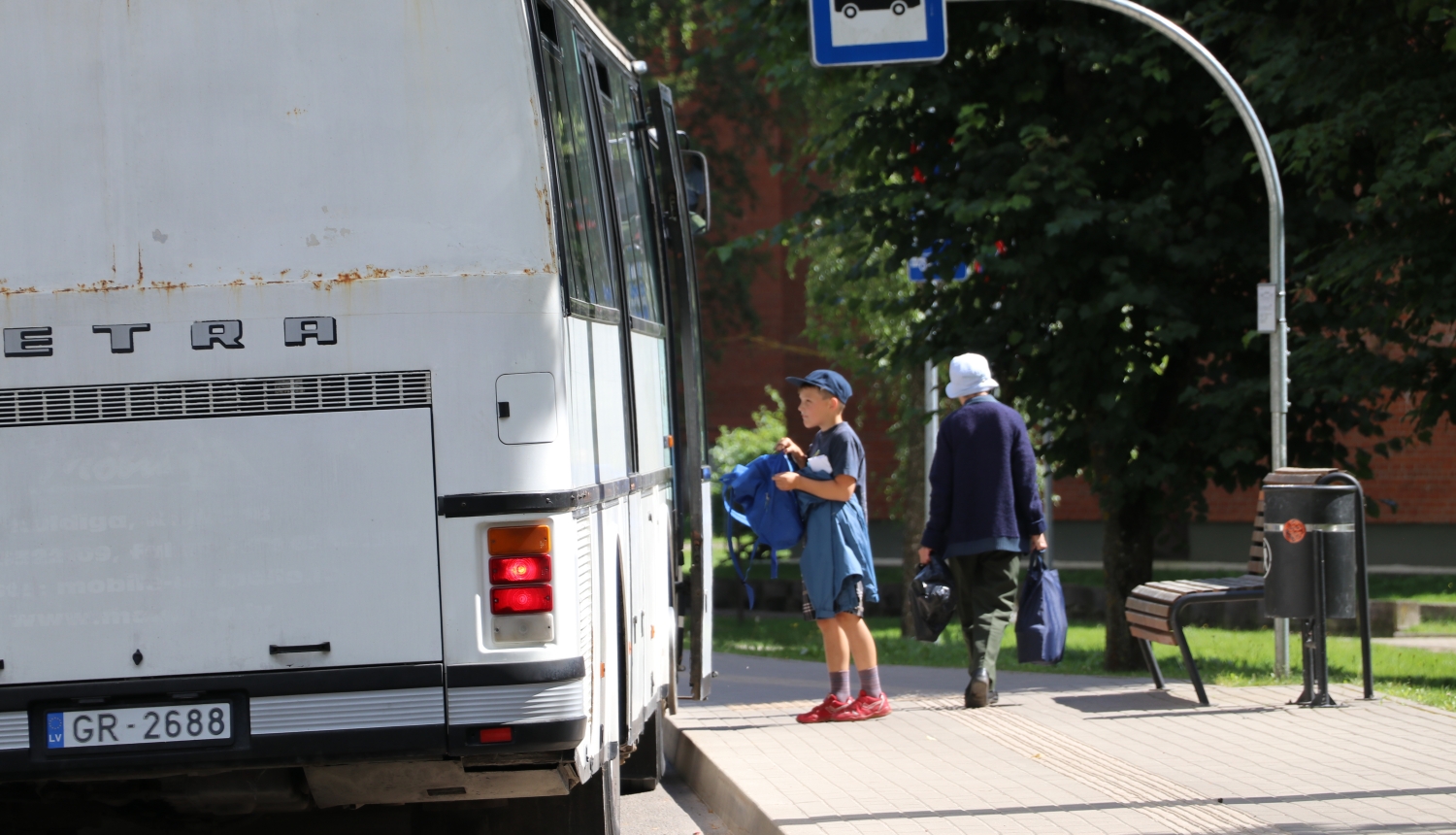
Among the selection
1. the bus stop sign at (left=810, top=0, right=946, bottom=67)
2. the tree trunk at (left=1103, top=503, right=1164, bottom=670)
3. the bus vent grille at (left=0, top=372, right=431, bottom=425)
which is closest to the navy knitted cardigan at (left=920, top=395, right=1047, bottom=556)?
the bus stop sign at (left=810, top=0, right=946, bottom=67)

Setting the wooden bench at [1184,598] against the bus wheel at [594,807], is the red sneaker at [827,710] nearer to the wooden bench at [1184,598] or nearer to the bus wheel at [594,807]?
the wooden bench at [1184,598]

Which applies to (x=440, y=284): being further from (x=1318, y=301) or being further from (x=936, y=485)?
(x=1318, y=301)

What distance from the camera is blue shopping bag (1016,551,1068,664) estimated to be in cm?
889

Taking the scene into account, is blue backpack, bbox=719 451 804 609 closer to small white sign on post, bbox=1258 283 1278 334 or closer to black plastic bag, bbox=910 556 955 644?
black plastic bag, bbox=910 556 955 644

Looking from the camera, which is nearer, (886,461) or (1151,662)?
(1151,662)

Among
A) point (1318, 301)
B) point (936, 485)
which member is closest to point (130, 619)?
point (936, 485)

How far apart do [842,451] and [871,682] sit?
47.9 inches

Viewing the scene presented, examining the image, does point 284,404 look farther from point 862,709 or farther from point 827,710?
point 862,709

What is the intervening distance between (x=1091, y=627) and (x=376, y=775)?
17.3 meters

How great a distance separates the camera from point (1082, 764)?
7402 millimetres

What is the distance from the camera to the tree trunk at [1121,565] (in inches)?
546

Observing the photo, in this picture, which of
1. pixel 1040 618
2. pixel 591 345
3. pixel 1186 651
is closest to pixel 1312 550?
pixel 1186 651

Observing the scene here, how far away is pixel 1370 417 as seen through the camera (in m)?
12.6

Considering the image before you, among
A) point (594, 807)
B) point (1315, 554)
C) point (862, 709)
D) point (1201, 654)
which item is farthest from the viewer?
point (1201, 654)
